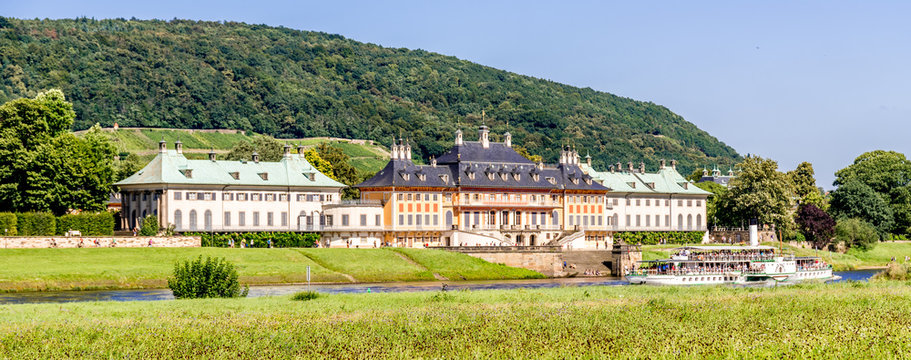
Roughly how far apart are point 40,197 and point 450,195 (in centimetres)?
3732

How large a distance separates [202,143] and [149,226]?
86.9 metres

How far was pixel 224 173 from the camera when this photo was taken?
101m

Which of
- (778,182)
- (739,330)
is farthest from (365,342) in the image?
(778,182)

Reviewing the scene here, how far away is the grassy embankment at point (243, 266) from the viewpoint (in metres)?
71.1

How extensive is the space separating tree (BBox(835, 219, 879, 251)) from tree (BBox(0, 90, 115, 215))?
75586 mm

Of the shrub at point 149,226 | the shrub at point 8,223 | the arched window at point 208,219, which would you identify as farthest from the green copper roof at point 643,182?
the shrub at point 8,223

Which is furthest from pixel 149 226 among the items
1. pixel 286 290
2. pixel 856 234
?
pixel 856 234

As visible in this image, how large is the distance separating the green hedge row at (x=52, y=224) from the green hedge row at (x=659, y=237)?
171ft

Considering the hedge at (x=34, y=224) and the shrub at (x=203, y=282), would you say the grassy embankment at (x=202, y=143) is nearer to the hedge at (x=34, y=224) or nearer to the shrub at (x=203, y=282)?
the hedge at (x=34, y=224)

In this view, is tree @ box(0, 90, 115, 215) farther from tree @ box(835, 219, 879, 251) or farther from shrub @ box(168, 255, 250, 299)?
tree @ box(835, 219, 879, 251)

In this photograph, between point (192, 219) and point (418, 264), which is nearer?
point (418, 264)

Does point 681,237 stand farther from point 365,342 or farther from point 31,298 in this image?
point 365,342

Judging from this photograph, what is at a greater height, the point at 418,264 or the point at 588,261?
the point at 418,264

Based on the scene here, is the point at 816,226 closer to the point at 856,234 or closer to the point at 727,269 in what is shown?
the point at 856,234
